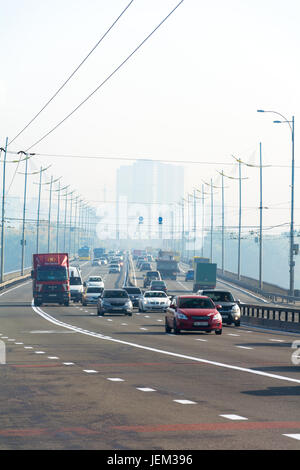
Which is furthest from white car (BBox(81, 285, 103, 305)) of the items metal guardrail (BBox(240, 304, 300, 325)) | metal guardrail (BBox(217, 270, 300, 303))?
metal guardrail (BBox(240, 304, 300, 325))

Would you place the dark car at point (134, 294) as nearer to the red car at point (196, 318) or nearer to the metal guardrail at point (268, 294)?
the metal guardrail at point (268, 294)

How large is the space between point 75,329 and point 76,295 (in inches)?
1403

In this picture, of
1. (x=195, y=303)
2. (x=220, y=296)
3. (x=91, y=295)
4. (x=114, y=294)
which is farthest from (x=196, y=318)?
(x=91, y=295)

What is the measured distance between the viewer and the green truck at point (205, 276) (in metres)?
87.6

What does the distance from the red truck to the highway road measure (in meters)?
33.3

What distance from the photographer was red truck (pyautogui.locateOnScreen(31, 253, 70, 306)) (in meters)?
61.2

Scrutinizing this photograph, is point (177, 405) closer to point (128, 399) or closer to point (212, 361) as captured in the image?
point (128, 399)

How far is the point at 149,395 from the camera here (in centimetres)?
1411

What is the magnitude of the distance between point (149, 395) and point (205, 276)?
244 ft

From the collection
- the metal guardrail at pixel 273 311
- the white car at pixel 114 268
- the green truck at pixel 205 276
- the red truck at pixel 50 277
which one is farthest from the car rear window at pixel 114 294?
the white car at pixel 114 268

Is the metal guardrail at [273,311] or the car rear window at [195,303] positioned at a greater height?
the car rear window at [195,303]

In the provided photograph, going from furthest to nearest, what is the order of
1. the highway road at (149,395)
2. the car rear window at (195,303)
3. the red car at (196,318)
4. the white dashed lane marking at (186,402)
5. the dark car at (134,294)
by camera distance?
the dark car at (134,294), the car rear window at (195,303), the red car at (196,318), the white dashed lane marking at (186,402), the highway road at (149,395)

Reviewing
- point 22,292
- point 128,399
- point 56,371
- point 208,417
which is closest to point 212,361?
point 56,371

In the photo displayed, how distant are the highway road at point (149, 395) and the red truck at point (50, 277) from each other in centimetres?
3334
